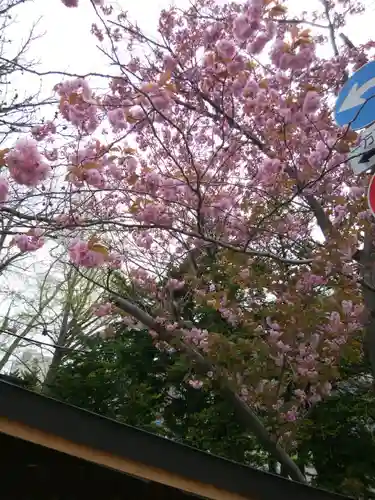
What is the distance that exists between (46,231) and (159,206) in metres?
0.99

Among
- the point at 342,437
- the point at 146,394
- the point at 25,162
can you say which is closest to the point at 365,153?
the point at 25,162

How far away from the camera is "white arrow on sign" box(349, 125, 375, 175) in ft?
12.0

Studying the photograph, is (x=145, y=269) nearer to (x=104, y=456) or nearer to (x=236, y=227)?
(x=236, y=227)

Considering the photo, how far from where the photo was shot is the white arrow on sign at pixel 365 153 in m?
3.65

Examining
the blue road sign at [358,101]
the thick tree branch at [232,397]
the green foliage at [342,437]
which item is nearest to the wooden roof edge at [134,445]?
the thick tree branch at [232,397]

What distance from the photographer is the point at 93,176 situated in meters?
3.50

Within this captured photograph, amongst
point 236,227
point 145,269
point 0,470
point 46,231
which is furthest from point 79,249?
point 145,269

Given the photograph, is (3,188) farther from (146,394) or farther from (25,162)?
(146,394)

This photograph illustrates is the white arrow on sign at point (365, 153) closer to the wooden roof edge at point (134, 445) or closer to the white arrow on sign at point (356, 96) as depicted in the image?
the white arrow on sign at point (356, 96)

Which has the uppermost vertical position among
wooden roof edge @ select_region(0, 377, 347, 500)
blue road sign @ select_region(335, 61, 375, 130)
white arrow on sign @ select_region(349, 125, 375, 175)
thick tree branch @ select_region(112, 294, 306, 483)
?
blue road sign @ select_region(335, 61, 375, 130)

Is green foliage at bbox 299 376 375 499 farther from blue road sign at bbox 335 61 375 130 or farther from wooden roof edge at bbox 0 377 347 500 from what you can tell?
wooden roof edge at bbox 0 377 347 500

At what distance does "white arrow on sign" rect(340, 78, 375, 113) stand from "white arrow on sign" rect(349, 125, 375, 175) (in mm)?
236

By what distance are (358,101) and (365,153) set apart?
0.42m

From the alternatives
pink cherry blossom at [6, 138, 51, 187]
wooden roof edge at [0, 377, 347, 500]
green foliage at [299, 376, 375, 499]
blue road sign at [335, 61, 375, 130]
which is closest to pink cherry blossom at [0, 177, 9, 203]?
pink cherry blossom at [6, 138, 51, 187]
